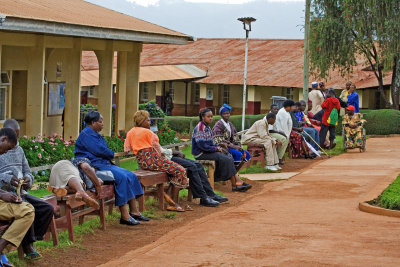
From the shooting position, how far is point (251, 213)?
1185cm

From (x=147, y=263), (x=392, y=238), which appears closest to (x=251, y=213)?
(x=392, y=238)

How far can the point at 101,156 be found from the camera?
10.7 meters

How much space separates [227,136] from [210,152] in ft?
3.07

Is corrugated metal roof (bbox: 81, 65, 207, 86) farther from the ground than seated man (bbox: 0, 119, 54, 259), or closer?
farther from the ground

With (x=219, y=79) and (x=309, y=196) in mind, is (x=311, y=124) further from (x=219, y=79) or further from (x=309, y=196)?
(x=219, y=79)

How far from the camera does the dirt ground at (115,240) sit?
28.6ft

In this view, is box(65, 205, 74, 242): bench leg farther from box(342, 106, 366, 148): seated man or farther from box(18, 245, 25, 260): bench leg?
box(342, 106, 366, 148): seated man

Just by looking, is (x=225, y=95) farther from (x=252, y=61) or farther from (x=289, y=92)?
(x=289, y=92)

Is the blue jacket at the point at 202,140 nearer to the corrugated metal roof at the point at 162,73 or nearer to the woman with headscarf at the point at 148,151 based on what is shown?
the woman with headscarf at the point at 148,151

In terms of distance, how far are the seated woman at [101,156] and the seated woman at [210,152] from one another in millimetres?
2798

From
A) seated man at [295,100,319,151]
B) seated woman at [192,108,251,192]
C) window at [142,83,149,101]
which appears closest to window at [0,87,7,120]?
seated woman at [192,108,251,192]

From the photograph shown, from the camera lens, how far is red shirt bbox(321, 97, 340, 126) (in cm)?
2158

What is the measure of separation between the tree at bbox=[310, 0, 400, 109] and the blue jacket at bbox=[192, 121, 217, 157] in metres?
20.3

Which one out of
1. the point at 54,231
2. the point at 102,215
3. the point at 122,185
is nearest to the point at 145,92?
the point at 122,185
